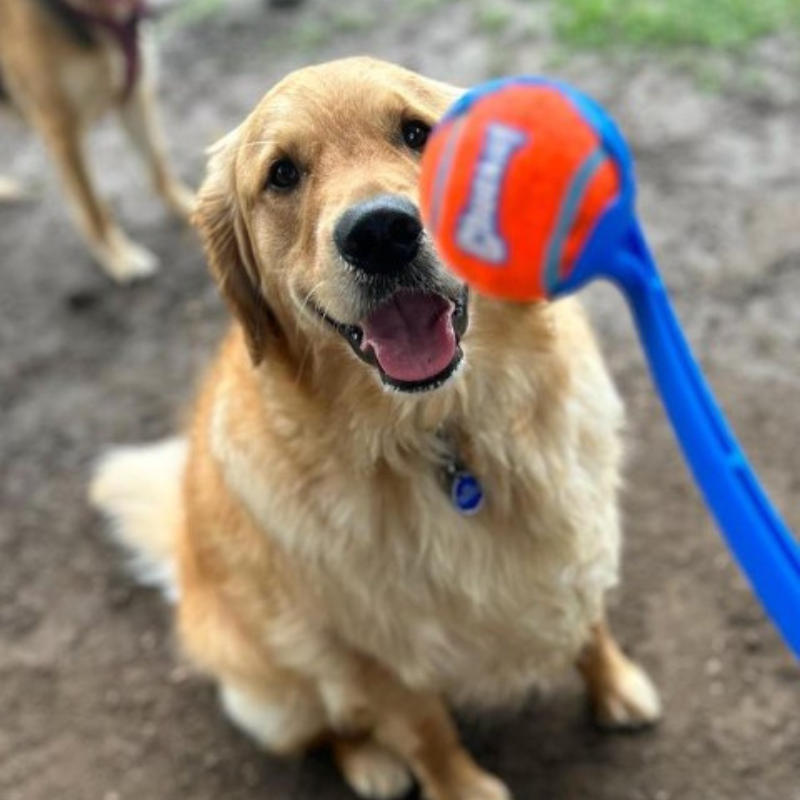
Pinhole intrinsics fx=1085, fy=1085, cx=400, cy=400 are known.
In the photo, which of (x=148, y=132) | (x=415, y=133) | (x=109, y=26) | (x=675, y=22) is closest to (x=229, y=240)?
(x=415, y=133)

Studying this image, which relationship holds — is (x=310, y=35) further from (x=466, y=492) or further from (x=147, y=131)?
(x=466, y=492)

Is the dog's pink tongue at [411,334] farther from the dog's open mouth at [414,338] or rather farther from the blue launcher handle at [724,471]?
the blue launcher handle at [724,471]

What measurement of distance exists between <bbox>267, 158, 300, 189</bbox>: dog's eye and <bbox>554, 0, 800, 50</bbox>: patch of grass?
383 cm

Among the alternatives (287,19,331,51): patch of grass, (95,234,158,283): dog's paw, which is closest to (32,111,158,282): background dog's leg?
(95,234,158,283): dog's paw

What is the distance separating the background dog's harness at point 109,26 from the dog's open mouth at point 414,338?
3115 mm

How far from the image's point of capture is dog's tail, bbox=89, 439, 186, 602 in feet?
11.5

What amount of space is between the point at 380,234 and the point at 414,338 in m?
0.22

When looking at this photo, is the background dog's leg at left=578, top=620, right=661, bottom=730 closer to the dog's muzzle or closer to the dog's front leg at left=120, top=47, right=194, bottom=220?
the dog's muzzle

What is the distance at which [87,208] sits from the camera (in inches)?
196

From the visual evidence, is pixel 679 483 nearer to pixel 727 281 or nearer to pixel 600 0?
pixel 727 281

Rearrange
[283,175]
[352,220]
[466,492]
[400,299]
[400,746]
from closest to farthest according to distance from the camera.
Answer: [352,220] < [400,299] < [283,175] < [466,492] < [400,746]

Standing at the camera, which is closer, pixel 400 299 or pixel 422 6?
pixel 400 299

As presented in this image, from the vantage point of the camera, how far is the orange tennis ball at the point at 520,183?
1349 millimetres

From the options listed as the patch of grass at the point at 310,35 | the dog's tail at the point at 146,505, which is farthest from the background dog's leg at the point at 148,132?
the dog's tail at the point at 146,505
